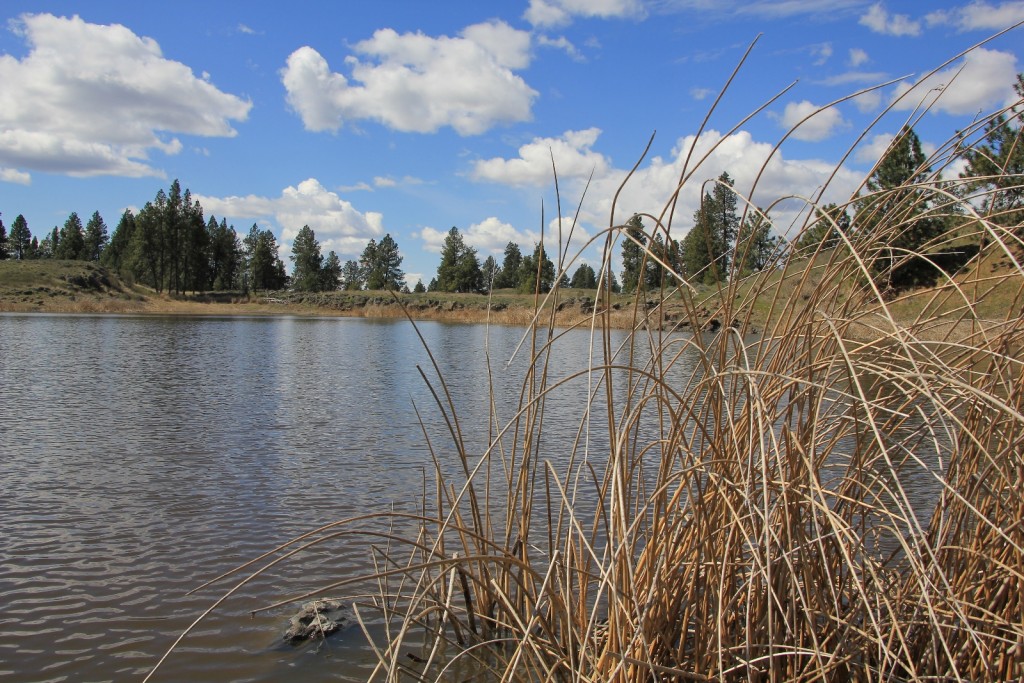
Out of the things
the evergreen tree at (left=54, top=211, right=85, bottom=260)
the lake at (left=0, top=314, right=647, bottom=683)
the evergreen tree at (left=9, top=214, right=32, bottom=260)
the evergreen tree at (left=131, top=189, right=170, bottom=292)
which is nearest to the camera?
the lake at (left=0, top=314, right=647, bottom=683)

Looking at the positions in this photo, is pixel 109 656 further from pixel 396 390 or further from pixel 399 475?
pixel 396 390

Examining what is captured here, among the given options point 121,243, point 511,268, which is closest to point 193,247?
point 121,243

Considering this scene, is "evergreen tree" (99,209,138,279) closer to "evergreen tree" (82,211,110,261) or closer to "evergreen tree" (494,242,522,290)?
"evergreen tree" (82,211,110,261)

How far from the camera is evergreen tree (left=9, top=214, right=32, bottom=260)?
10700 centimetres

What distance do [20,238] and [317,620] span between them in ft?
414

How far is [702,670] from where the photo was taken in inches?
99.9

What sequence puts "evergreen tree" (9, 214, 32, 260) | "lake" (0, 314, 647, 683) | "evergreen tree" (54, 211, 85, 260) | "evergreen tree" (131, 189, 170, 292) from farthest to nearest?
"evergreen tree" (9, 214, 32, 260), "evergreen tree" (54, 211, 85, 260), "evergreen tree" (131, 189, 170, 292), "lake" (0, 314, 647, 683)

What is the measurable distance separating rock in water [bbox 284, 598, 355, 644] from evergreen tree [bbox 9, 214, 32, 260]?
4878 inches

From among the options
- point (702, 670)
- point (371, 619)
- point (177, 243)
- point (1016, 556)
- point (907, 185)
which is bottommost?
point (371, 619)

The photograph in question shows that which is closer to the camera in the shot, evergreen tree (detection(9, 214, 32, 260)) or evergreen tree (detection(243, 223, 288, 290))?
evergreen tree (detection(243, 223, 288, 290))

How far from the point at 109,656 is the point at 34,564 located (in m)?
1.79

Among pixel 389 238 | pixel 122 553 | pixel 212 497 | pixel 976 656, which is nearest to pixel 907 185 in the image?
pixel 976 656

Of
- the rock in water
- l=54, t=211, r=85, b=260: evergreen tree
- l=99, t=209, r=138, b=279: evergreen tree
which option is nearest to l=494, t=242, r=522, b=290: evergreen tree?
l=99, t=209, r=138, b=279: evergreen tree

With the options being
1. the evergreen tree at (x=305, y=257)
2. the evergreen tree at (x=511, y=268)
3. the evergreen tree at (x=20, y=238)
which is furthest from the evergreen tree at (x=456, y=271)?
the evergreen tree at (x=20, y=238)
